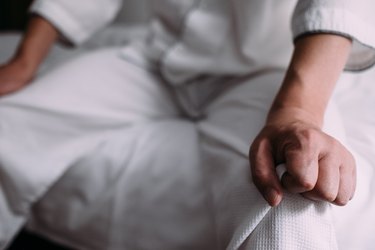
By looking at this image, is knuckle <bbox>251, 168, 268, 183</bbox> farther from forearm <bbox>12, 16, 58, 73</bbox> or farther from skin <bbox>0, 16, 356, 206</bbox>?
forearm <bbox>12, 16, 58, 73</bbox>

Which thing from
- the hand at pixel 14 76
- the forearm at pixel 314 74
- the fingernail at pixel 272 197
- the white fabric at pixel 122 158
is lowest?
the white fabric at pixel 122 158

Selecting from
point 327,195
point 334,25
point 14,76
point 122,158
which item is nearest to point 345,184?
point 327,195

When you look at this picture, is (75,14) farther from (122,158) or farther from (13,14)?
(13,14)

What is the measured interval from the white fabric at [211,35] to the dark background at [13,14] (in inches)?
55.0

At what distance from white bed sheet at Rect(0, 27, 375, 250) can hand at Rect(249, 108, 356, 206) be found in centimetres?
5

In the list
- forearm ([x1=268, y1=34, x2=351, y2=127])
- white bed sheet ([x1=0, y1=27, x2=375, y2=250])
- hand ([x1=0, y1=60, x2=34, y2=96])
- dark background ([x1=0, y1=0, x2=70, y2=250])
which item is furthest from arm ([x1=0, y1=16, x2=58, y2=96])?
dark background ([x1=0, y1=0, x2=70, y2=250])

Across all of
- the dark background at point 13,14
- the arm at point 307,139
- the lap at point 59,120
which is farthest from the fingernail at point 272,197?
the dark background at point 13,14

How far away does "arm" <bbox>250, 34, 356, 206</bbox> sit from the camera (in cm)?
35

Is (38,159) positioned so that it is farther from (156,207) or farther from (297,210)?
(297,210)

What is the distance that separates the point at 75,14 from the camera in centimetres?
79

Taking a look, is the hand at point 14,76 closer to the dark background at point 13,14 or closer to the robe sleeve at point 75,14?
the robe sleeve at point 75,14

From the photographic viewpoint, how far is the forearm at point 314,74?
432 millimetres

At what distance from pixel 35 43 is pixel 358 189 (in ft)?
1.83

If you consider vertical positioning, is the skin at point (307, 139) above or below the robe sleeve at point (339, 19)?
below
